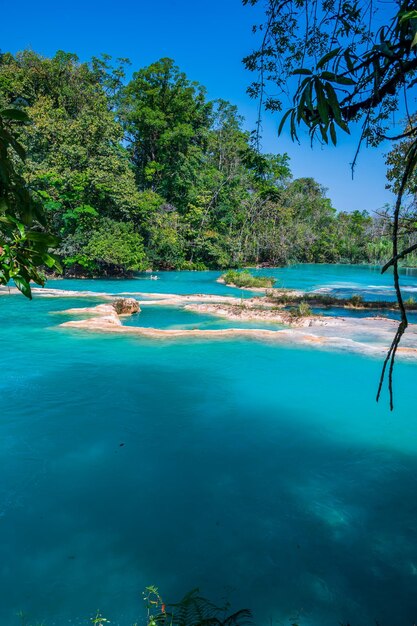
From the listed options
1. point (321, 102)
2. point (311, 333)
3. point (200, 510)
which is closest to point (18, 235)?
point (321, 102)

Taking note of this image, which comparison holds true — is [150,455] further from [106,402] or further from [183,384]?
[183,384]

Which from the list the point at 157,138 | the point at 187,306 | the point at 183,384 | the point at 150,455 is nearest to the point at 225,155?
the point at 157,138

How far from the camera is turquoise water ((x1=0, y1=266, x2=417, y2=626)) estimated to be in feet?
10.6

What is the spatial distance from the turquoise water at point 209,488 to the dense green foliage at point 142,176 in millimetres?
11952

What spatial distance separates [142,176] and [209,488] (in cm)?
3092

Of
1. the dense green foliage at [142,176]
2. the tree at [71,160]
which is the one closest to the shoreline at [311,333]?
the dense green foliage at [142,176]

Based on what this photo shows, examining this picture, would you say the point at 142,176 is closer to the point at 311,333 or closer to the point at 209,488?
the point at 311,333

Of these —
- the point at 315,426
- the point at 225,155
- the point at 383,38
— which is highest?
the point at 225,155

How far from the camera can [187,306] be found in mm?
15359

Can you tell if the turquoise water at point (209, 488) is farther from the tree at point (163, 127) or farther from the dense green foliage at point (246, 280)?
the tree at point (163, 127)

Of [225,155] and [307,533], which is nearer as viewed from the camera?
[307,533]

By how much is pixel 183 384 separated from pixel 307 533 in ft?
14.2

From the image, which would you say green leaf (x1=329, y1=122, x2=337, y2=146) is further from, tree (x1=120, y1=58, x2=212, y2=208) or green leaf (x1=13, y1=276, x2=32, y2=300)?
tree (x1=120, y1=58, x2=212, y2=208)

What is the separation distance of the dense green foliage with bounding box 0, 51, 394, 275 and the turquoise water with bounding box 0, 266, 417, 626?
12.0 m
